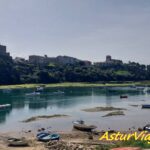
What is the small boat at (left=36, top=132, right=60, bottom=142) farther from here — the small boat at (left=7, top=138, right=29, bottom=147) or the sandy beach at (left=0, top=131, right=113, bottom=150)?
the small boat at (left=7, top=138, right=29, bottom=147)

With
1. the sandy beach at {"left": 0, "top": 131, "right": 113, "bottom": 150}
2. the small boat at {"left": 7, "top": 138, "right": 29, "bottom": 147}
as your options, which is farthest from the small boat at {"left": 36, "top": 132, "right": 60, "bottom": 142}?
the small boat at {"left": 7, "top": 138, "right": 29, "bottom": 147}

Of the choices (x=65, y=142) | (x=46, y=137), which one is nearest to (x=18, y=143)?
Result: (x=46, y=137)

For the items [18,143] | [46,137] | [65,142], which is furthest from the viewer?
[46,137]

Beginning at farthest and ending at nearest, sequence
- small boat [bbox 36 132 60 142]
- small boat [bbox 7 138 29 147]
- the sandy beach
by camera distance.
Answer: small boat [bbox 36 132 60 142], small boat [bbox 7 138 29 147], the sandy beach

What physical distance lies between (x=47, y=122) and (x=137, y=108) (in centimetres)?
3991

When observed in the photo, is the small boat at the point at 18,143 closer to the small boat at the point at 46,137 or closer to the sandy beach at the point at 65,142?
the sandy beach at the point at 65,142

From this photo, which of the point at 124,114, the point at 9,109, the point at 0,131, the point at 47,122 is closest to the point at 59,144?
the point at 0,131

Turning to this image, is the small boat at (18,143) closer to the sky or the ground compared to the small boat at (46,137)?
closer to the ground

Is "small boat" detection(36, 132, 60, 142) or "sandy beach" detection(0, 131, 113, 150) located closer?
"sandy beach" detection(0, 131, 113, 150)

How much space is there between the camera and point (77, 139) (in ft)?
199

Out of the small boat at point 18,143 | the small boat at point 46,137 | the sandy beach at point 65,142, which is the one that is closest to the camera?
the sandy beach at point 65,142

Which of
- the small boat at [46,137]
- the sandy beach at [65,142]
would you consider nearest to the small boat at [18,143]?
the sandy beach at [65,142]

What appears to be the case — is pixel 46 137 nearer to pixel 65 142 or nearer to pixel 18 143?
pixel 65 142

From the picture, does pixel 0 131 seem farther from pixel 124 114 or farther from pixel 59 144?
pixel 124 114
